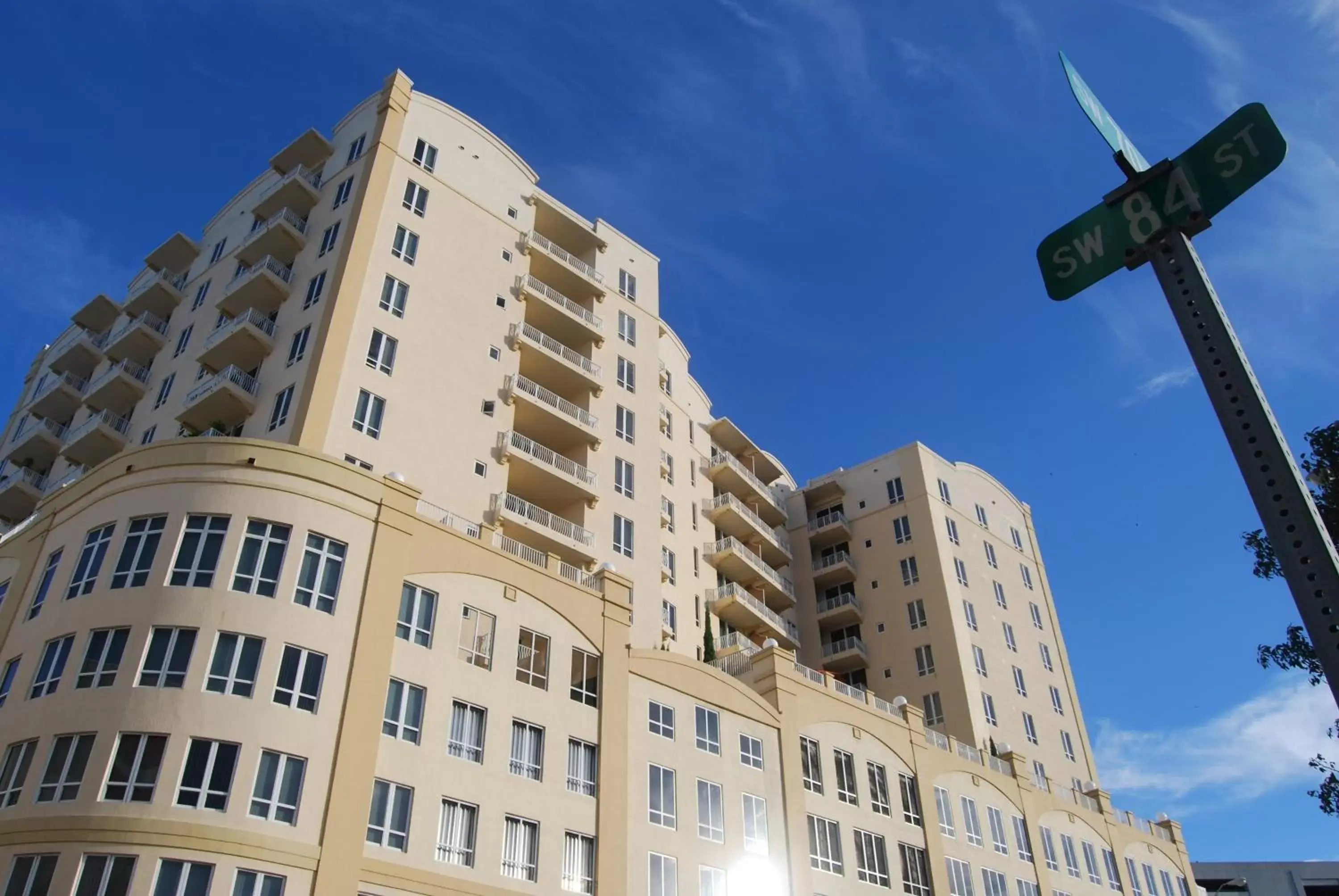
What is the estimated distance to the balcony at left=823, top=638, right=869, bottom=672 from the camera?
2445 inches

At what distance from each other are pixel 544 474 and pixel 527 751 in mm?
14916

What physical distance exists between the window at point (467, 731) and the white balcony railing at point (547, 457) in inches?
562

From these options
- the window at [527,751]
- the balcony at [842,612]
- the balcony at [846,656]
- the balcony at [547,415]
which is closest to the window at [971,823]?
the balcony at [846,656]

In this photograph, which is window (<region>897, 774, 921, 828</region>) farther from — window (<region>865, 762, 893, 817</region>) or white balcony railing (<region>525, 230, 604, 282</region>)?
white balcony railing (<region>525, 230, 604, 282</region>)

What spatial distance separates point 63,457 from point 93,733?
3027 cm

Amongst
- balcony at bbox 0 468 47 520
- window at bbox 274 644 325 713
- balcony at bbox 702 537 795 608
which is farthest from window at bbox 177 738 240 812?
balcony at bbox 702 537 795 608

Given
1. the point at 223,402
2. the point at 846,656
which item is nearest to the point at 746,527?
the point at 846,656

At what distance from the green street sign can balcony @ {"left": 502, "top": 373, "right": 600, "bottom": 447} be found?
39175 mm

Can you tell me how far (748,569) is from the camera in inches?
2431

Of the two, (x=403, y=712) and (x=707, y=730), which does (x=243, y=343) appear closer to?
(x=403, y=712)

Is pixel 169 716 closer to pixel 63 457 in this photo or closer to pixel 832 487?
pixel 63 457

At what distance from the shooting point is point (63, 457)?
51094mm

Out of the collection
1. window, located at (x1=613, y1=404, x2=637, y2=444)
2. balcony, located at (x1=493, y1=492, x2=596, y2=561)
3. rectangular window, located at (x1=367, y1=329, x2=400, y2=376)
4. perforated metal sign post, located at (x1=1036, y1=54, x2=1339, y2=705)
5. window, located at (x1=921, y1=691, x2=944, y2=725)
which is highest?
window, located at (x1=613, y1=404, x2=637, y2=444)

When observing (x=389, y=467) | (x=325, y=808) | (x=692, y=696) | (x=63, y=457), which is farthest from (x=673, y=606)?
(x=63, y=457)
